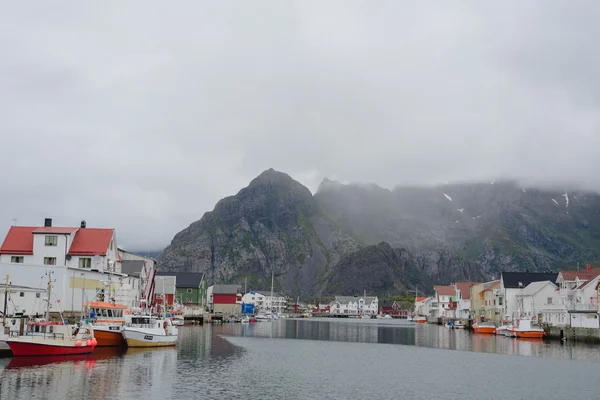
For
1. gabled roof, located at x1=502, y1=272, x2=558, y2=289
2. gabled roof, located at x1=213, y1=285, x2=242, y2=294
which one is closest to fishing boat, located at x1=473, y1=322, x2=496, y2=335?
gabled roof, located at x1=502, y1=272, x2=558, y2=289

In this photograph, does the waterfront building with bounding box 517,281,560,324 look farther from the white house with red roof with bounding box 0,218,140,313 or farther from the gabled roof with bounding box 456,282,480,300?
the white house with red roof with bounding box 0,218,140,313

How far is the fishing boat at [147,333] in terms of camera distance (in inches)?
2515

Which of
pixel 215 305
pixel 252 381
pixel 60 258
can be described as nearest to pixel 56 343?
pixel 252 381

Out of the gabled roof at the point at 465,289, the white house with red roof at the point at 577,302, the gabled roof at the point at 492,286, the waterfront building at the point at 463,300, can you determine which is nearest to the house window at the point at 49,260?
the white house with red roof at the point at 577,302

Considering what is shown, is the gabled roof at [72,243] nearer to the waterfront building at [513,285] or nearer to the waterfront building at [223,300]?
the waterfront building at [513,285]

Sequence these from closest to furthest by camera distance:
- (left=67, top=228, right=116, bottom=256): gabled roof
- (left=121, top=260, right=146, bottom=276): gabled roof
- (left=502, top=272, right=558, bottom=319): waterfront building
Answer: (left=67, top=228, right=116, bottom=256): gabled roof, (left=121, top=260, right=146, bottom=276): gabled roof, (left=502, top=272, right=558, bottom=319): waterfront building

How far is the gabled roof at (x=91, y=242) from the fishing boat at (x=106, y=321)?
66.9 ft

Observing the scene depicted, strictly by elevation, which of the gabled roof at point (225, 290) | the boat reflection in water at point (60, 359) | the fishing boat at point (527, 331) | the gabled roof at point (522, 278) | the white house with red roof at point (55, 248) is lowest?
the fishing boat at point (527, 331)

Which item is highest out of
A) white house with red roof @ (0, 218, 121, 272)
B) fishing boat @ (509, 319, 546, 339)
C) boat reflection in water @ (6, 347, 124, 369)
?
white house with red roof @ (0, 218, 121, 272)

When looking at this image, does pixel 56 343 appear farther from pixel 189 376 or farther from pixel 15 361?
pixel 189 376

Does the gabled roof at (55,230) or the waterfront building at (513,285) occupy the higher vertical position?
the gabled roof at (55,230)

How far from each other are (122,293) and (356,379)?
42.2 metres

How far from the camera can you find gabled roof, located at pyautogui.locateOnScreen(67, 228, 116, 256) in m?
82.4

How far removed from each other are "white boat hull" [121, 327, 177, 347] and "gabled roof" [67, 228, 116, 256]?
857 inches
